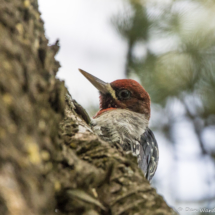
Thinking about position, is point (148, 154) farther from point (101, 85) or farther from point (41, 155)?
point (41, 155)

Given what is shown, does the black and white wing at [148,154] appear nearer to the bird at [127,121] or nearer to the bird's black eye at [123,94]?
the bird at [127,121]

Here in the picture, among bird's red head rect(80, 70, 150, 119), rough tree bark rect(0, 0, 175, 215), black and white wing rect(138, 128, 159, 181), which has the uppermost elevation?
bird's red head rect(80, 70, 150, 119)

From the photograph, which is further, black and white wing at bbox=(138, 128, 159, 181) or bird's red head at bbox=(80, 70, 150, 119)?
bird's red head at bbox=(80, 70, 150, 119)

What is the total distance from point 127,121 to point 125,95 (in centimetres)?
59

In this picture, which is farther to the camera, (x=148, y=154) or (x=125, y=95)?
(x=125, y=95)

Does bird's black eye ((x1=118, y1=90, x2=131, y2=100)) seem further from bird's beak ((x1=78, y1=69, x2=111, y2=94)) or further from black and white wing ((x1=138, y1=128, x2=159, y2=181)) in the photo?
black and white wing ((x1=138, y1=128, x2=159, y2=181))

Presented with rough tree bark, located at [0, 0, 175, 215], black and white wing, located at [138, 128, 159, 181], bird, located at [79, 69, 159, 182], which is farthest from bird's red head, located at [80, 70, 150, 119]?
rough tree bark, located at [0, 0, 175, 215]

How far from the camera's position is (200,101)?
3.25 metres

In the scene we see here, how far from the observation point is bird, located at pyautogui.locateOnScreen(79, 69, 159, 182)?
90.8 inches

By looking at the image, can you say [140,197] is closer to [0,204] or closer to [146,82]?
[0,204]

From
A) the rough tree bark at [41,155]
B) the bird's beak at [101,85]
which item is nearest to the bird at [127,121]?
the bird's beak at [101,85]

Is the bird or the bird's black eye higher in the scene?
the bird's black eye

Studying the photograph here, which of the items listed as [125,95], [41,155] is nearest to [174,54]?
[125,95]

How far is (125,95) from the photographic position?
124 inches
